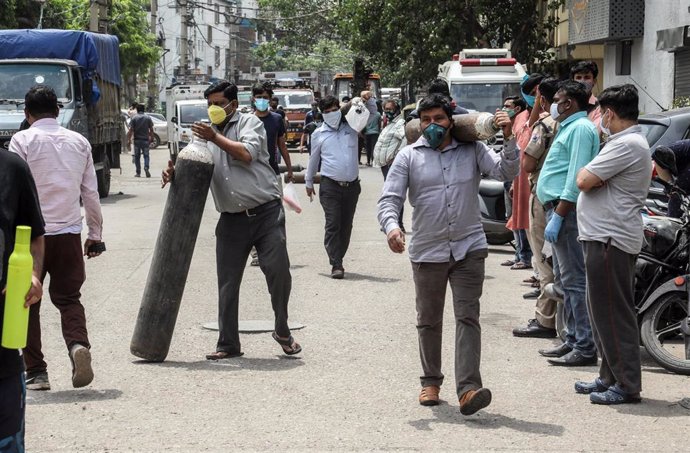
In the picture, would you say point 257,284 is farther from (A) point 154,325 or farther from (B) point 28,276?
(B) point 28,276

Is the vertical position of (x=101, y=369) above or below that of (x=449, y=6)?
below

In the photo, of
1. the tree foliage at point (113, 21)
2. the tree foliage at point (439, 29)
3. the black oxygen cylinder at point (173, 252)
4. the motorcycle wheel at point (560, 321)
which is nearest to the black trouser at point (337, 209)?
the motorcycle wheel at point (560, 321)

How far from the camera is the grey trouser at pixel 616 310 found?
23.1 feet

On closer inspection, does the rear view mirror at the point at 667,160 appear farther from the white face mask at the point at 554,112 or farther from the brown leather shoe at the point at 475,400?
the brown leather shoe at the point at 475,400

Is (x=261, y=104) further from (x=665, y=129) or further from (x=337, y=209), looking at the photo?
(x=665, y=129)

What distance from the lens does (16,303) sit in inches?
163

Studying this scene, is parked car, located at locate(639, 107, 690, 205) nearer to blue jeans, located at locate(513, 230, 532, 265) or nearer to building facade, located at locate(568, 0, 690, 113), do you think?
blue jeans, located at locate(513, 230, 532, 265)

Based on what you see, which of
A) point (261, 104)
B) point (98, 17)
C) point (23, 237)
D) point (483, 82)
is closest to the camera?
point (23, 237)

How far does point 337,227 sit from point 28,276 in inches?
338

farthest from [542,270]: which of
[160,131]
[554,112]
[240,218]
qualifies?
[160,131]

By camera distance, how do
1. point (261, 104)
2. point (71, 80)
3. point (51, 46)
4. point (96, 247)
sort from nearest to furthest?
point (96, 247)
point (261, 104)
point (71, 80)
point (51, 46)

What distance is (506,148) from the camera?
22.4 ft

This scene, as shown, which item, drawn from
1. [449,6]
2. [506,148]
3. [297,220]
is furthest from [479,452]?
[449,6]

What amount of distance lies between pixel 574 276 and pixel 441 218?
1497mm
